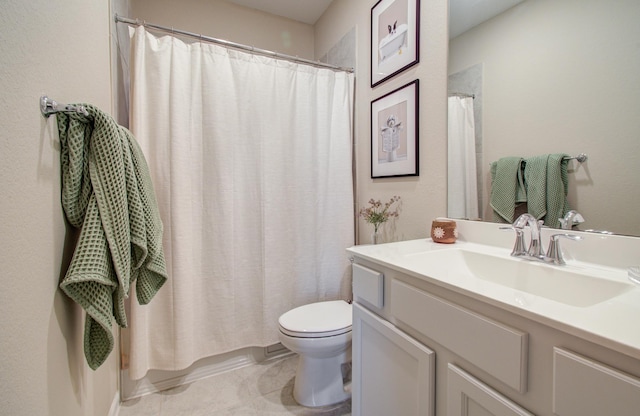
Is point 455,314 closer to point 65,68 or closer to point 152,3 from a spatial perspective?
point 65,68

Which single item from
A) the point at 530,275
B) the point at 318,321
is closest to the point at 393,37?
the point at 530,275

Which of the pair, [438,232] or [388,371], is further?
[438,232]

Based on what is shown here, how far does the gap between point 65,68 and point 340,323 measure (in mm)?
1437

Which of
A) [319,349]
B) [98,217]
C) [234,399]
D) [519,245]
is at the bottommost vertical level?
[234,399]

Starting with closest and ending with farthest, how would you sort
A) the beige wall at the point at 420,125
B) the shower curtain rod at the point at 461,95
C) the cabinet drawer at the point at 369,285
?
1. the cabinet drawer at the point at 369,285
2. the shower curtain rod at the point at 461,95
3. the beige wall at the point at 420,125

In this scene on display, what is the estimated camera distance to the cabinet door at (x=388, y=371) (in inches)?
29.4

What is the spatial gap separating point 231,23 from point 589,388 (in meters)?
2.65

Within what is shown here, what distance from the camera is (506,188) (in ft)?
3.36

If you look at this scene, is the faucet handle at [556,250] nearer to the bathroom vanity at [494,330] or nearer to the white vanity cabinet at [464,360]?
the bathroom vanity at [494,330]

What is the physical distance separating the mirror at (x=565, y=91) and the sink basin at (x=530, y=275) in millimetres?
207

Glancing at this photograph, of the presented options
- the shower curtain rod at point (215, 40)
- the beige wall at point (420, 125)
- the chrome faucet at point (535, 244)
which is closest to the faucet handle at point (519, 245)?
the chrome faucet at point (535, 244)

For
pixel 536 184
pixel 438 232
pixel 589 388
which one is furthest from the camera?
pixel 438 232

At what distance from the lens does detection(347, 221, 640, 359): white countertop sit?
0.44m

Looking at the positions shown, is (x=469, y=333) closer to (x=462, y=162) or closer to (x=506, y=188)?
(x=506, y=188)
